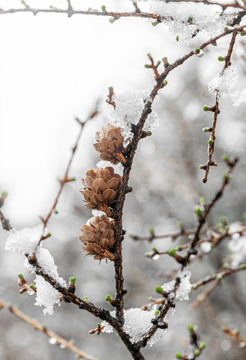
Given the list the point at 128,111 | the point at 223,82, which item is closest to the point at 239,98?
the point at 223,82

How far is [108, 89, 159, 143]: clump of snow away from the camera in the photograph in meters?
1.00

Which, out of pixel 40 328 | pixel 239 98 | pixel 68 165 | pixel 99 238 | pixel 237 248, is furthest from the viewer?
pixel 237 248

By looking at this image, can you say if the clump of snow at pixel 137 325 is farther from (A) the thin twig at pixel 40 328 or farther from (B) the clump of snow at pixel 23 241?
(B) the clump of snow at pixel 23 241

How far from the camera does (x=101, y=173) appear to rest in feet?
3.26

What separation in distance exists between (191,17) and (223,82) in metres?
0.25

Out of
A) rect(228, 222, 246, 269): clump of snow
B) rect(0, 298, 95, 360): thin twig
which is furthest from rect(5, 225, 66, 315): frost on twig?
rect(228, 222, 246, 269): clump of snow

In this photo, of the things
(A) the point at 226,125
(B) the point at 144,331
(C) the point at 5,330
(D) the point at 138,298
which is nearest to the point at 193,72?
(A) the point at 226,125

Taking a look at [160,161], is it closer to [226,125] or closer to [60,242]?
[226,125]

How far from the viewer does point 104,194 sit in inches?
37.8

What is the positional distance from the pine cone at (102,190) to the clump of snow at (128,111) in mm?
136

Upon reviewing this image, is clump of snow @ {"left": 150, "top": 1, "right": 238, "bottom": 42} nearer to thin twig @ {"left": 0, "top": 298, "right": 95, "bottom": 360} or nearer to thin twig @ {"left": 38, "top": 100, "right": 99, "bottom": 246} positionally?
thin twig @ {"left": 38, "top": 100, "right": 99, "bottom": 246}

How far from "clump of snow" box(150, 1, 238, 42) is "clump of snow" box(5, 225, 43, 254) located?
86 cm

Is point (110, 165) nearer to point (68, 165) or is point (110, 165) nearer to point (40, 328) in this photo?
point (68, 165)

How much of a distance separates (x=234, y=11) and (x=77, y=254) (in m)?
9.20
